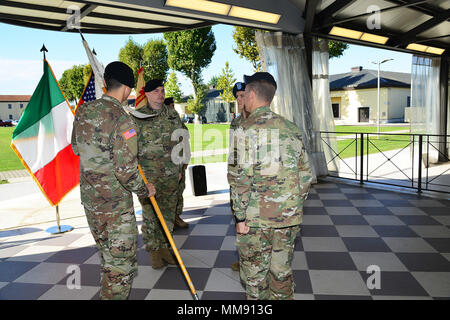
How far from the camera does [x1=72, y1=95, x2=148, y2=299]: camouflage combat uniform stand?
2.07 m

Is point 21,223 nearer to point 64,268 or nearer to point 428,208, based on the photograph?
point 64,268

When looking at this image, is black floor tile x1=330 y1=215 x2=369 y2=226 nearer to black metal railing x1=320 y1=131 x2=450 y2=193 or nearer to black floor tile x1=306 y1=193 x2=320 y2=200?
black floor tile x1=306 y1=193 x2=320 y2=200

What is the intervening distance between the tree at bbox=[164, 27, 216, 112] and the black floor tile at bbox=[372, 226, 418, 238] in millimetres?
33608

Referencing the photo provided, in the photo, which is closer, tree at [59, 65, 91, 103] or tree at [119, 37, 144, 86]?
tree at [119, 37, 144, 86]

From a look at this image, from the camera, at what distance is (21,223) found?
4.70 metres

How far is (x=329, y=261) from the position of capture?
3.15 m

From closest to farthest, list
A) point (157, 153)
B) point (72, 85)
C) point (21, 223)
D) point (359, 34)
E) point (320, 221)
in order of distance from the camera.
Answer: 1. point (157, 153)
2. point (320, 221)
3. point (21, 223)
4. point (359, 34)
5. point (72, 85)

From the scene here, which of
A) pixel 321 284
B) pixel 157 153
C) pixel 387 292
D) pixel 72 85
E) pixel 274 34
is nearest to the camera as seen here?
pixel 387 292

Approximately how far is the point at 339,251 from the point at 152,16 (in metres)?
4.34

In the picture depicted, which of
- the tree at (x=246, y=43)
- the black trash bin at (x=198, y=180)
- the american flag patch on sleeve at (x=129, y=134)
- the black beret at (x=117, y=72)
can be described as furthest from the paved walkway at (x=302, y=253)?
the tree at (x=246, y=43)

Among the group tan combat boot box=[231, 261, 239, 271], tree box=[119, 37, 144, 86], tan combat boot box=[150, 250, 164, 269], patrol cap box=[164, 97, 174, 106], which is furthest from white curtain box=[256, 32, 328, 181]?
tree box=[119, 37, 144, 86]

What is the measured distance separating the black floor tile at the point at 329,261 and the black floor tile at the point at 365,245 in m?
0.21

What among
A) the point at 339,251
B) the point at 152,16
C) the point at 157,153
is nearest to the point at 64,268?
the point at 157,153

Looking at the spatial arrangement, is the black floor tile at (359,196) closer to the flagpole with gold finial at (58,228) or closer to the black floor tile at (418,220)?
the black floor tile at (418,220)
